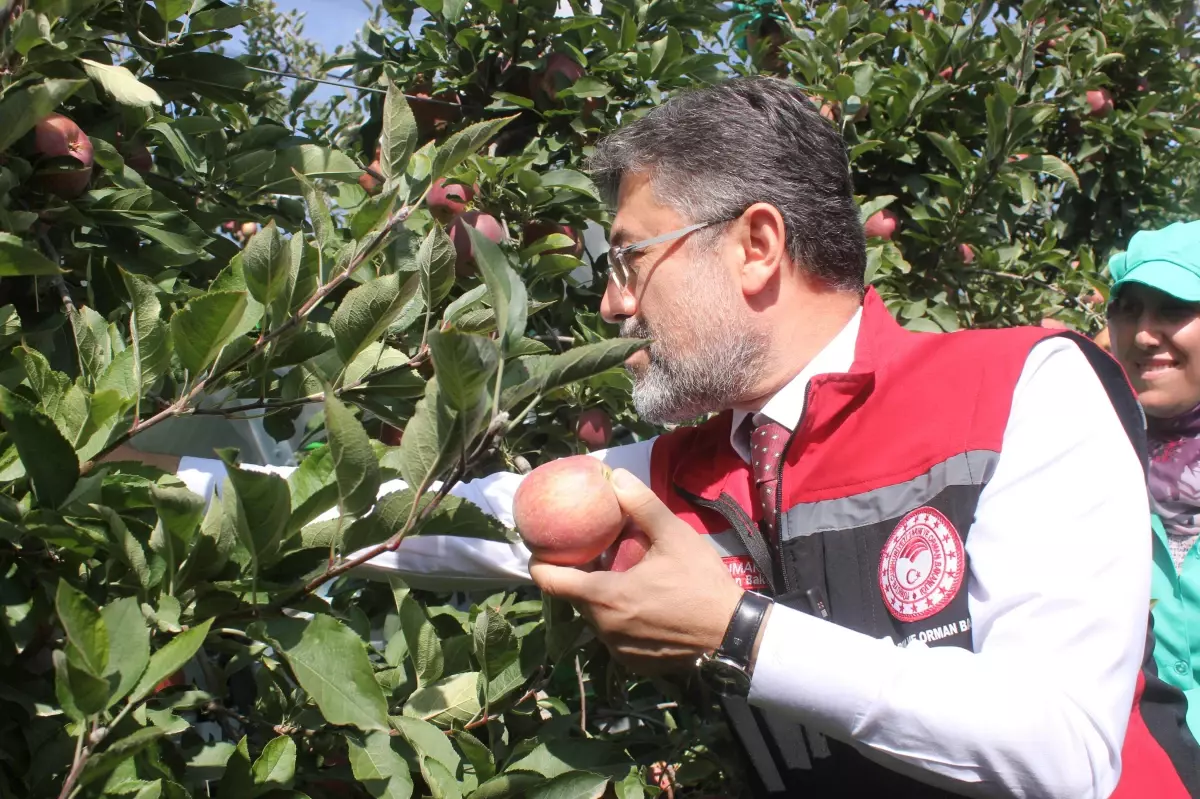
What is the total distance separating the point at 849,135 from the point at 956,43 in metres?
0.31

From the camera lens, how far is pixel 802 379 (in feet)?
4.60

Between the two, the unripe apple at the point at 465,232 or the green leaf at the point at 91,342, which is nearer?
the green leaf at the point at 91,342

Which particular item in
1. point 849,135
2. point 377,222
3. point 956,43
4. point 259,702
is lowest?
point 259,702

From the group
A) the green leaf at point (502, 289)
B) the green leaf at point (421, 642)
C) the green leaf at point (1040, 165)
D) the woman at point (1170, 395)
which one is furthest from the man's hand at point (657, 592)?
the green leaf at point (1040, 165)

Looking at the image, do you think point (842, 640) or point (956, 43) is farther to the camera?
point (956, 43)

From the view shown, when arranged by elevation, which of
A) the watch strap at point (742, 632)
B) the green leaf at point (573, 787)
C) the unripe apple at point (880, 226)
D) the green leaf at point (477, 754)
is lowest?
the green leaf at point (573, 787)

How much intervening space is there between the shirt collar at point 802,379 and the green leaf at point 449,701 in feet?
1.86

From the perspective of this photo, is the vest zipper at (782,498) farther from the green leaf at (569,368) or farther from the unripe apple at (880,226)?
the unripe apple at (880,226)

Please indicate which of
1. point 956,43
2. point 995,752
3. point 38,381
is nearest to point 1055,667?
point 995,752

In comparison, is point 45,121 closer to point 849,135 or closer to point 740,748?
point 740,748

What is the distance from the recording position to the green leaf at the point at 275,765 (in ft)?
2.84

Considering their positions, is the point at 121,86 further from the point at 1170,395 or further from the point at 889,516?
the point at 1170,395

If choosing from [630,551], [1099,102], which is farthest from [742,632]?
[1099,102]

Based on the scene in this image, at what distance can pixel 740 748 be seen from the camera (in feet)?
4.31
